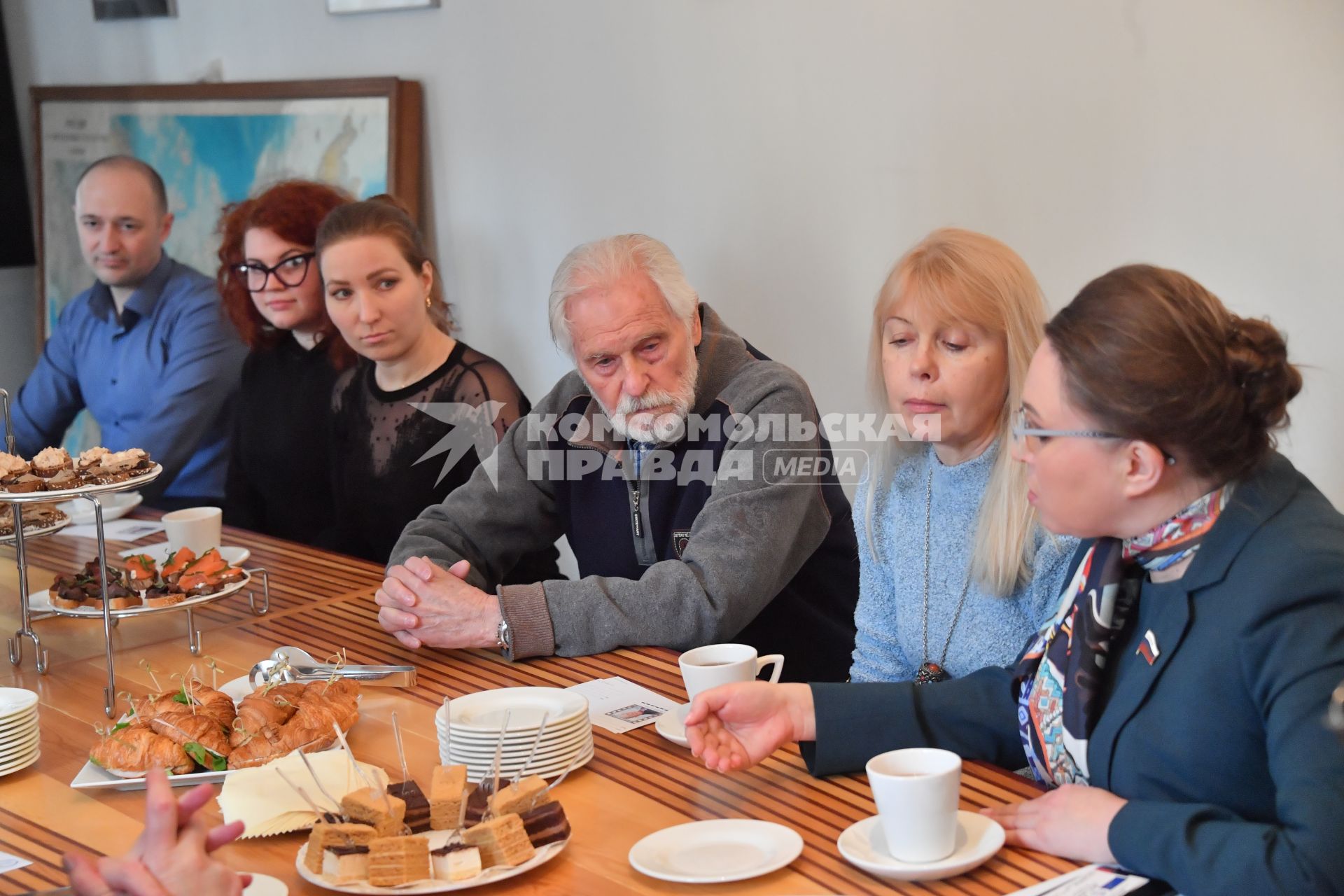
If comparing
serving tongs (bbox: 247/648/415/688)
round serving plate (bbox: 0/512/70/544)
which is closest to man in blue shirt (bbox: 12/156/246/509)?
round serving plate (bbox: 0/512/70/544)

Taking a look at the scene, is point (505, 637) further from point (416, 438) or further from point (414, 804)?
point (416, 438)

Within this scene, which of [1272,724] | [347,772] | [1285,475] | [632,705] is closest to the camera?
[1272,724]

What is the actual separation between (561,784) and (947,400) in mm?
804

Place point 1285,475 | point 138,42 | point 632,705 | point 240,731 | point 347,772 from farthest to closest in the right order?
point 138,42 < point 632,705 < point 240,731 < point 347,772 < point 1285,475

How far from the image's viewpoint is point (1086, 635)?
1.48 m

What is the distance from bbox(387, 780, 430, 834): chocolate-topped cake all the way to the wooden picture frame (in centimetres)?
307

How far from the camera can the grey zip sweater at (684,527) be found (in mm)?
2129

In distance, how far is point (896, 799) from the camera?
128 centimetres

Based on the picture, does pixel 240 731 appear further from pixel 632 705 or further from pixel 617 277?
pixel 617 277

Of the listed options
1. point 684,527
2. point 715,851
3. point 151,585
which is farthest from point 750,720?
point 151,585

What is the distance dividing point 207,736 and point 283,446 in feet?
7.04

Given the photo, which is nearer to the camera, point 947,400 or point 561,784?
point 561,784

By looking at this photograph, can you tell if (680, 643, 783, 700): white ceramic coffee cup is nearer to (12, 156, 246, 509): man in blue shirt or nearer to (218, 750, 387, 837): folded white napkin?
(218, 750, 387, 837): folded white napkin

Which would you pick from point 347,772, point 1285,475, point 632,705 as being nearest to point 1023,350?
point 1285,475
